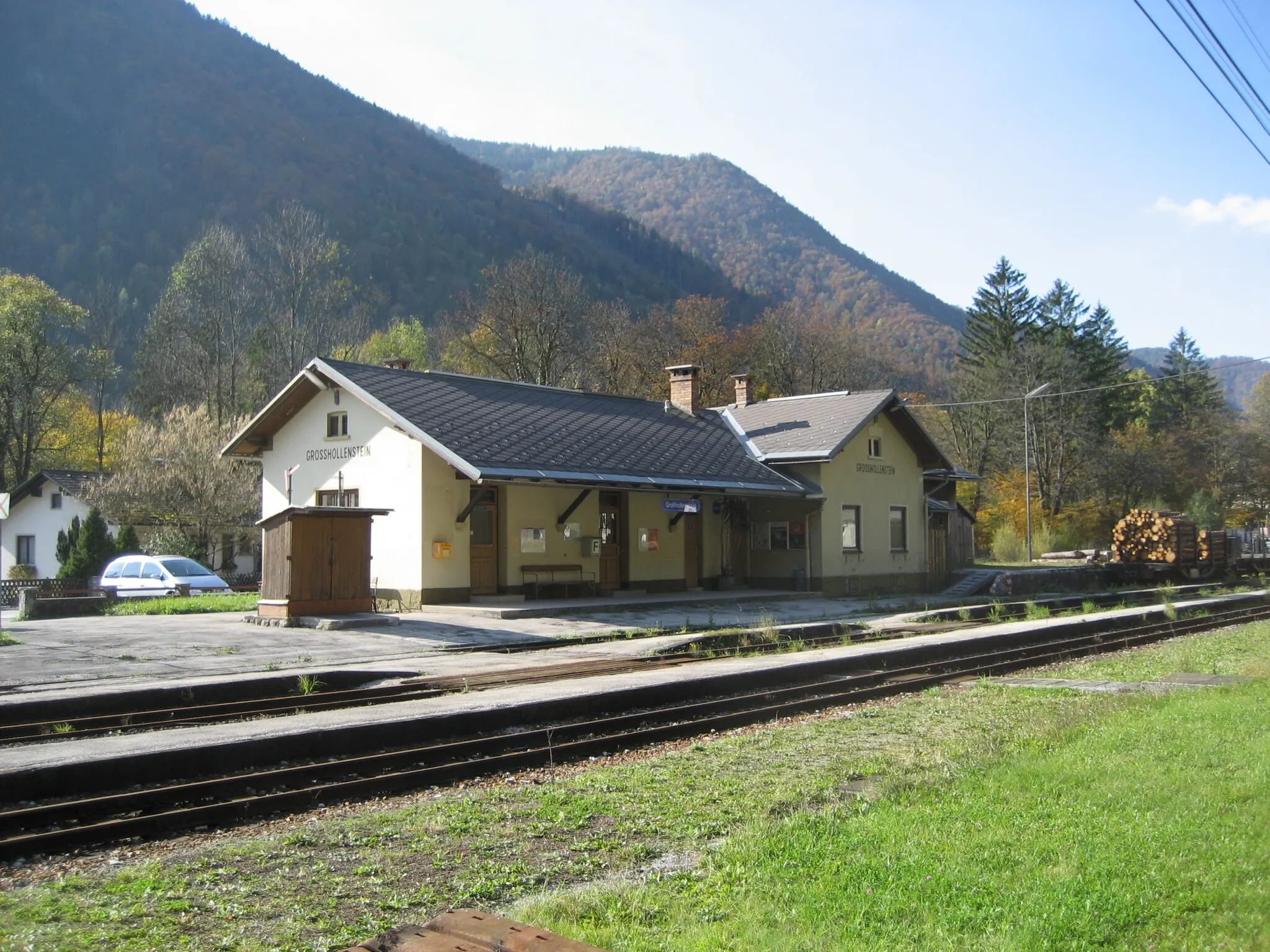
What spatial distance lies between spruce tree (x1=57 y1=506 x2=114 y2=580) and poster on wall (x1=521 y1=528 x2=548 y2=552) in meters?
18.4

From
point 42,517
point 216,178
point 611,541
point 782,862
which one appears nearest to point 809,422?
point 611,541

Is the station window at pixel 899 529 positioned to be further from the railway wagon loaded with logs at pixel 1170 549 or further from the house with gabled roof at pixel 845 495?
the railway wagon loaded with logs at pixel 1170 549

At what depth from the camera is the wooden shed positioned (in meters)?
19.8

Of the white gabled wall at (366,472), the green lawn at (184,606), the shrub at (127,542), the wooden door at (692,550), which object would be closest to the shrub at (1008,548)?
the wooden door at (692,550)

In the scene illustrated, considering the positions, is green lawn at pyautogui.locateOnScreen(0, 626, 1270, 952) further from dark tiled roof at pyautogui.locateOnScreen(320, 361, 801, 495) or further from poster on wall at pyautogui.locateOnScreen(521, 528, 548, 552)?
poster on wall at pyautogui.locateOnScreen(521, 528, 548, 552)

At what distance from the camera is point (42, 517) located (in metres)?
45.2

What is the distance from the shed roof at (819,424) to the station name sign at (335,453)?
37.4ft

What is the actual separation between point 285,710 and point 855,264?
11603 cm

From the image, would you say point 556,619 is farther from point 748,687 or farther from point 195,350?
point 195,350

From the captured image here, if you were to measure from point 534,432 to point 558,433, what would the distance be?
0.86 meters

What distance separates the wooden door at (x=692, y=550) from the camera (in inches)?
1138

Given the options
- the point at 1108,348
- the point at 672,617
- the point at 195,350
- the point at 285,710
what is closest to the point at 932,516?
the point at 672,617

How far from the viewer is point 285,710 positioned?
38.6 feet

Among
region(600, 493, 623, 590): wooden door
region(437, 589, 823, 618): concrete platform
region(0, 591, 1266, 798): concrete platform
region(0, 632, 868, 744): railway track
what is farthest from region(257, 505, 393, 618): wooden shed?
region(600, 493, 623, 590): wooden door
